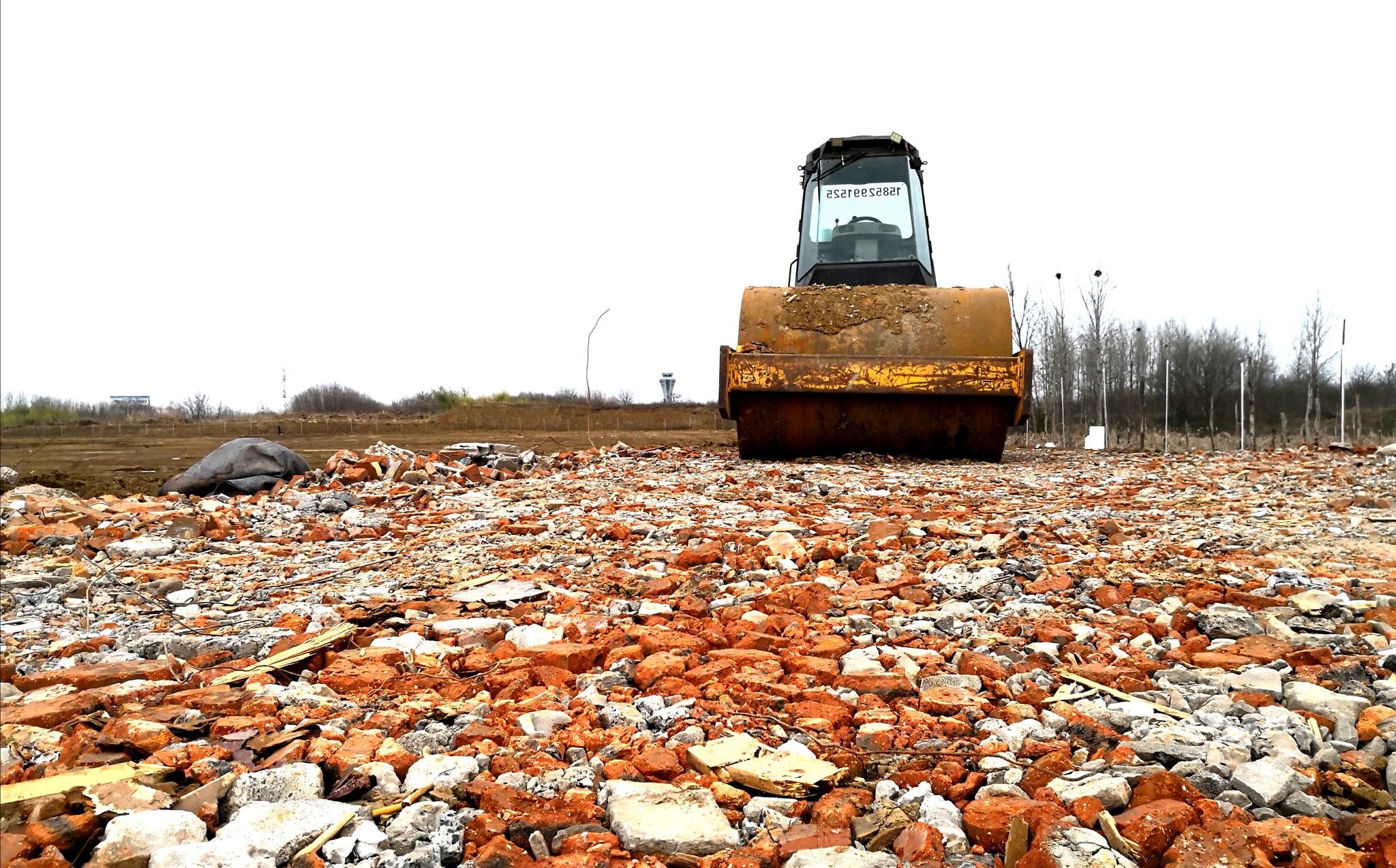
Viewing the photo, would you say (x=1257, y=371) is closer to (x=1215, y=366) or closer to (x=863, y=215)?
(x=1215, y=366)

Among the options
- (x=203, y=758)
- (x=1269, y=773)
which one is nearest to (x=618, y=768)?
(x=203, y=758)

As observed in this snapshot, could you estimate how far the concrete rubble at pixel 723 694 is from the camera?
1.49 m

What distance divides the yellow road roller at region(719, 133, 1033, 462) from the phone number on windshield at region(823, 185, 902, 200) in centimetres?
195

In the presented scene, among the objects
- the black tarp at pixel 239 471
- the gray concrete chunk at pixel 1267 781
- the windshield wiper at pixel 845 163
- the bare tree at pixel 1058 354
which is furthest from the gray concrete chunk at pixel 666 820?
the bare tree at pixel 1058 354

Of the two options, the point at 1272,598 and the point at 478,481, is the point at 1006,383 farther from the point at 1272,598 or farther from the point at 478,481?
the point at 478,481

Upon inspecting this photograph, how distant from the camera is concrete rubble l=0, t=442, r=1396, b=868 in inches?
58.5

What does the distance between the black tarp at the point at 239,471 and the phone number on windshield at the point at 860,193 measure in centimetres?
636

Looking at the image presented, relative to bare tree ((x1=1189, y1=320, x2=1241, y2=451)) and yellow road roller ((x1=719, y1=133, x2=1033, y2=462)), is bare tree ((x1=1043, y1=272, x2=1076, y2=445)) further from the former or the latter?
yellow road roller ((x1=719, y1=133, x2=1033, y2=462))

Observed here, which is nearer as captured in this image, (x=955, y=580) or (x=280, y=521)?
(x=955, y=580)

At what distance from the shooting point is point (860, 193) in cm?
909

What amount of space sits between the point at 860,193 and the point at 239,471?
7018 millimetres

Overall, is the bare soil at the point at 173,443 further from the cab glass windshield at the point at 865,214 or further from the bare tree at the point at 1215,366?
the bare tree at the point at 1215,366

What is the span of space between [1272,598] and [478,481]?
6.15 meters

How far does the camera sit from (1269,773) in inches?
63.9
